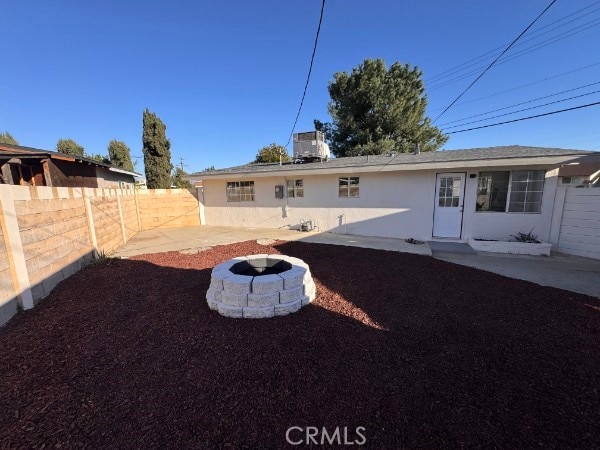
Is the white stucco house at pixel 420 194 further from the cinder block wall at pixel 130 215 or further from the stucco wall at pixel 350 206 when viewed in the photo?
the cinder block wall at pixel 130 215

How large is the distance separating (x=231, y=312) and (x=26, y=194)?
142 inches

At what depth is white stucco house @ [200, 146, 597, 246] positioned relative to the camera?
7.06 metres

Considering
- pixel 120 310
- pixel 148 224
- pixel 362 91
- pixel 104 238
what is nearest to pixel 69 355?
pixel 120 310

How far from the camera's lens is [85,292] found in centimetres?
417

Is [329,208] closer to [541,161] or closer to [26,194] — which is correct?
[541,161]

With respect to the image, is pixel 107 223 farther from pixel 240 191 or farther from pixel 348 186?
pixel 348 186

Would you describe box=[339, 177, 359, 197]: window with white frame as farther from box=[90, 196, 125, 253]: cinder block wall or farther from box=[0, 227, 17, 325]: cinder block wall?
box=[0, 227, 17, 325]: cinder block wall

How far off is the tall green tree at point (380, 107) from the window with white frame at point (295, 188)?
8.75m

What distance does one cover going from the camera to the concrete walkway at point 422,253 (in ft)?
16.3

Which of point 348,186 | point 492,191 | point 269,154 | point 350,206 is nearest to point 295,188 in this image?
point 348,186

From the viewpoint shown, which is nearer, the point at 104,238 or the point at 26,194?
the point at 26,194

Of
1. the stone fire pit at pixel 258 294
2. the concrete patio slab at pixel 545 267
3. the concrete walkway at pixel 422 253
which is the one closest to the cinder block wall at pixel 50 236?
the concrete walkway at pixel 422 253

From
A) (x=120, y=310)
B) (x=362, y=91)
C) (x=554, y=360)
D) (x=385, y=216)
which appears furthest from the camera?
(x=362, y=91)

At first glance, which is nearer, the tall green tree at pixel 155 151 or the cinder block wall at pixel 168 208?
the cinder block wall at pixel 168 208
